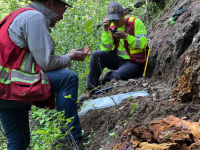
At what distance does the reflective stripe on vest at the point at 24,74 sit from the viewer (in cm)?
195

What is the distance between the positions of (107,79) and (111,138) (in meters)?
2.71

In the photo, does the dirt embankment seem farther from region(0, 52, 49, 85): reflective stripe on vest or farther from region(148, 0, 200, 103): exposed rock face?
region(0, 52, 49, 85): reflective stripe on vest

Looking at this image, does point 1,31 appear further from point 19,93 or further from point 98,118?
point 98,118

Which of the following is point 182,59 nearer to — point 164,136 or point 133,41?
point 133,41

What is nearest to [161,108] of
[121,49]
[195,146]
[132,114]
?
[132,114]

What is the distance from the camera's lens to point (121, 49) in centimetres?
442

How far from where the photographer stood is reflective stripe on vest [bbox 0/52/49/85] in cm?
195

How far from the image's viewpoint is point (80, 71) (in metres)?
6.11

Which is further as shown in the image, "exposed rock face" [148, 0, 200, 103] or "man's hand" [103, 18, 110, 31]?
"man's hand" [103, 18, 110, 31]

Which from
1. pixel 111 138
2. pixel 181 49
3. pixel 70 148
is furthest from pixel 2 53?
pixel 181 49

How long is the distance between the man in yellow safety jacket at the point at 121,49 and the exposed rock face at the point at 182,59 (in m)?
0.37

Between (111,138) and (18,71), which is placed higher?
(18,71)

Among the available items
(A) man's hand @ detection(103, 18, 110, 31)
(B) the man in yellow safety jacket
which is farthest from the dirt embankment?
(A) man's hand @ detection(103, 18, 110, 31)

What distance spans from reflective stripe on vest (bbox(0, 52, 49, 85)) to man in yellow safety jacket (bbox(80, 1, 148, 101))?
207 cm
